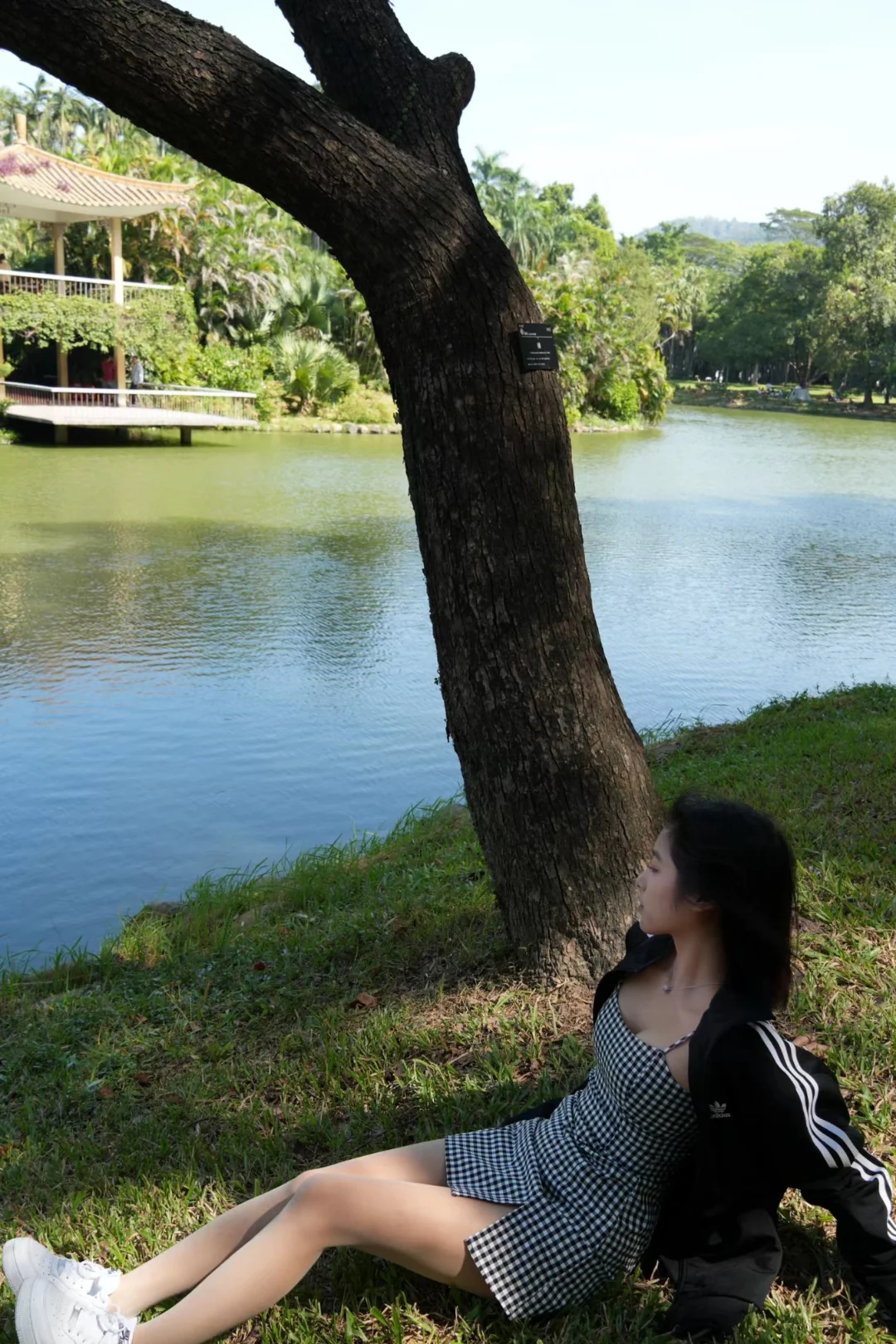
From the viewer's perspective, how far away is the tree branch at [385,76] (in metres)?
3.18

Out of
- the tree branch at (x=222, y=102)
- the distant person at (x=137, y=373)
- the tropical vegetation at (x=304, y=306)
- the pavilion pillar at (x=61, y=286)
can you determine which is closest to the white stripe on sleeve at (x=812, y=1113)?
the tree branch at (x=222, y=102)

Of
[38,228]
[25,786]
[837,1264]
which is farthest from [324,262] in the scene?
[837,1264]

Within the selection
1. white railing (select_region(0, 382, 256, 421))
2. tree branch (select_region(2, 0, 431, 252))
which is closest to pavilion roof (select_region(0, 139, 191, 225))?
white railing (select_region(0, 382, 256, 421))

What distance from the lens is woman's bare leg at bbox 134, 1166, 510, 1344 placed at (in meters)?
2.07

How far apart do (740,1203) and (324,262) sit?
1334 inches

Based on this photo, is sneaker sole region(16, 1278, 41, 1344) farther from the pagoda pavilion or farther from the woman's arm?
the pagoda pavilion

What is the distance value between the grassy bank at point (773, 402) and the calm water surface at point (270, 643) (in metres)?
30.9

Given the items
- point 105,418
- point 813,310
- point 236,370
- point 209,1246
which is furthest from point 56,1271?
point 813,310

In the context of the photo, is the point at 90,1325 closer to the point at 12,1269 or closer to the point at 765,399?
the point at 12,1269

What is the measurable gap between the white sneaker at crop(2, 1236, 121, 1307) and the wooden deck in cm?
2283

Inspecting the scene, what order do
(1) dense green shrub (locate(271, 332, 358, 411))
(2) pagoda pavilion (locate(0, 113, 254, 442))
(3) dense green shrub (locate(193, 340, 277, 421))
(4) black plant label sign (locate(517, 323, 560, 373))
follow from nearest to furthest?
(4) black plant label sign (locate(517, 323, 560, 373))
(2) pagoda pavilion (locate(0, 113, 254, 442))
(3) dense green shrub (locate(193, 340, 277, 421))
(1) dense green shrub (locate(271, 332, 358, 411))

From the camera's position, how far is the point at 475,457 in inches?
121

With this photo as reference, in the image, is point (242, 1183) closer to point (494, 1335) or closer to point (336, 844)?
point (494, 1335)

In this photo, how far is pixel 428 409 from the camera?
3.08m
